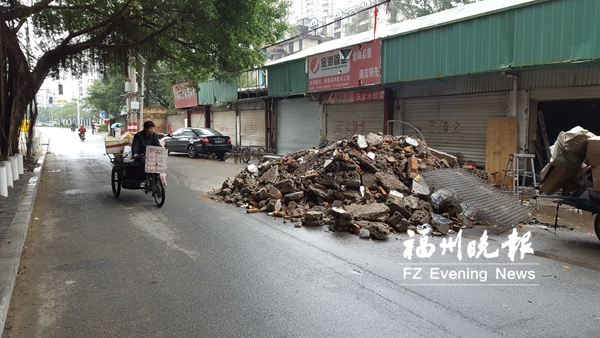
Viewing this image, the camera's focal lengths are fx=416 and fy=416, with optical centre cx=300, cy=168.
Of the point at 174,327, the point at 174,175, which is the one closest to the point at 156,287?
the point at 174,327

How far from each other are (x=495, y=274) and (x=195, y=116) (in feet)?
96.8

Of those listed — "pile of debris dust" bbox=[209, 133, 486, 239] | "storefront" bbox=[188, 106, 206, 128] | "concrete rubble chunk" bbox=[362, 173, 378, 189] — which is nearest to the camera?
"pile of debris dust" bbox=[209, 133, 486, 239]

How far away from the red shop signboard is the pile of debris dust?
5.32 meters

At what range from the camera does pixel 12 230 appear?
6.08 m

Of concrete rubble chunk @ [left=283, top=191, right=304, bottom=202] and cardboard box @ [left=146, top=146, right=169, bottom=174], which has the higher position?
cardboard box @ [left=146, top=146, right=169, bottom=174]

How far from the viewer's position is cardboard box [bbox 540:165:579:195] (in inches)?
256

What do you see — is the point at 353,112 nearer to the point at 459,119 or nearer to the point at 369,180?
the point at 459,119

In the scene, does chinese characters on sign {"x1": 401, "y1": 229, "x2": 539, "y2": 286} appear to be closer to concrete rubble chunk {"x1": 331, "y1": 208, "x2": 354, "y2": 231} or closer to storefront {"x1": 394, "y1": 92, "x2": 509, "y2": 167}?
concrete rubble chunk {"x1": 331, "y1": 208, "x2": 354, "y2": 231}

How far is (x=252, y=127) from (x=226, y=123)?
3.46 metres

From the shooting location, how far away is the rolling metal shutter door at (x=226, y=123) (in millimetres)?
26859

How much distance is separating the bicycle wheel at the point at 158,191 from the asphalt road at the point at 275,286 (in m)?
1.35

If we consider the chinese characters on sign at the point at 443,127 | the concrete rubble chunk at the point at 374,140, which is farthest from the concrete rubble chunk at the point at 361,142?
the chinese characters on sign at the point at 443,127

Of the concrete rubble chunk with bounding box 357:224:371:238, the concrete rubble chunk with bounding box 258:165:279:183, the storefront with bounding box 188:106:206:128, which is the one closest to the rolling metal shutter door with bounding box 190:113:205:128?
the storefront with bounding box 188:106:206:128

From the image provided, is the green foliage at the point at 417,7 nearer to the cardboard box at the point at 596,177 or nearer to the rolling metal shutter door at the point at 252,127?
the rolling metal shutter door at the point at 252,127
